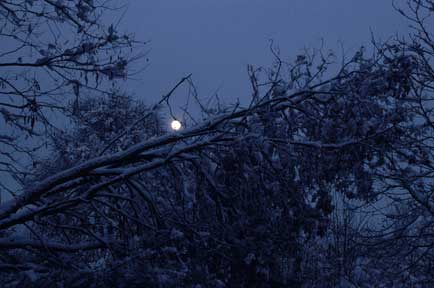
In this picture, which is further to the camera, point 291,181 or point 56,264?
point 291,181

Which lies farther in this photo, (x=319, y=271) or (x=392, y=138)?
(x=319, y=271)

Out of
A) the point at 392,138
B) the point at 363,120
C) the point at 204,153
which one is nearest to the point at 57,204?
the point at 204,153

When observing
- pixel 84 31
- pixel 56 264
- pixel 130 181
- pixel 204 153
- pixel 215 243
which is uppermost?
pixel 84 31

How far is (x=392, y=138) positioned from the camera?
6.64 metres

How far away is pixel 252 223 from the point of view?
645 centimetres

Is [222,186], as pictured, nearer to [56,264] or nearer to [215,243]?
[215,243]

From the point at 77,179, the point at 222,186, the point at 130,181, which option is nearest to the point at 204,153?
the point at 222,186

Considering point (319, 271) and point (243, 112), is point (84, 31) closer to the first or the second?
point (243, 112)

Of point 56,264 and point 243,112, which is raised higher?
point 243,112

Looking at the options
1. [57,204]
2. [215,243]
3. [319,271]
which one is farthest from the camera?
[319,271]

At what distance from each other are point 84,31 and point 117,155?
1.89 metres

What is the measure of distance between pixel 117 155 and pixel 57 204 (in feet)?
3.17

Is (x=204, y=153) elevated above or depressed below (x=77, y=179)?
above

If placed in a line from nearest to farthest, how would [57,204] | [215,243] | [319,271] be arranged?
1. [57,204]
2. [215,243]
3. [319,271]
